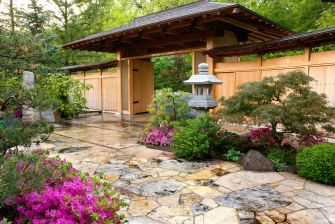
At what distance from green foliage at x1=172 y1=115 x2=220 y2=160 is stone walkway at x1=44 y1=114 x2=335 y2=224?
21 cm

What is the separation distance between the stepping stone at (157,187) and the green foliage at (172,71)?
497 inches

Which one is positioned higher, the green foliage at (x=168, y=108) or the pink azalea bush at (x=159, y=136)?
the green foliage at (x=168, y=108)

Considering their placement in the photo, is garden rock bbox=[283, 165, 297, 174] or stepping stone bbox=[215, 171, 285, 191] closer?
stepping stone bbox=[215, 171, 285, 191]

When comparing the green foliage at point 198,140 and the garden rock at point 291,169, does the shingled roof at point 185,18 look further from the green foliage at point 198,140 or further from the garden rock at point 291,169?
the garden rock at point 291,169

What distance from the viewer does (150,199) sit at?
3340mm

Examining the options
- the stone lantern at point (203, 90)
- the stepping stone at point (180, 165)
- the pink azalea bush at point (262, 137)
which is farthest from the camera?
the stone lantern at point (203, 90)

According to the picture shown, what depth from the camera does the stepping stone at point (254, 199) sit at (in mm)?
3115

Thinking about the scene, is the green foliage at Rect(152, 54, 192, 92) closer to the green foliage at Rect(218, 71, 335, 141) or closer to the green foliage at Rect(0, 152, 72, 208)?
the green foliage at Rect(218, 71, 335, 141)

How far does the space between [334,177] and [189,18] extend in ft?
17.3

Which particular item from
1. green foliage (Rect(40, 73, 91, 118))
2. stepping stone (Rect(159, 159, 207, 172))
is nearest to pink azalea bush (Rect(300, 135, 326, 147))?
stepping stone (Rect(159, 159, 207, 172))

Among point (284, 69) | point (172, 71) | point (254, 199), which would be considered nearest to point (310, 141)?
point (254, 199)

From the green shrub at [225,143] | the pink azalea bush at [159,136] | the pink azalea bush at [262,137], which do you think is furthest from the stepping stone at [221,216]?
the pink azalea bush at [159,136]

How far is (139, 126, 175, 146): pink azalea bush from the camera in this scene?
622 centimetres

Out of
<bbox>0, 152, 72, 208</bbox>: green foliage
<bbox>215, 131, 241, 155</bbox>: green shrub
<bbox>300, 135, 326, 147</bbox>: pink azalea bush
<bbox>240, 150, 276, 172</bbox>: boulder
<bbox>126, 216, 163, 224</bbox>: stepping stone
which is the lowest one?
<bbox>126, 216, 163, 224</bbox>: stepping stone
